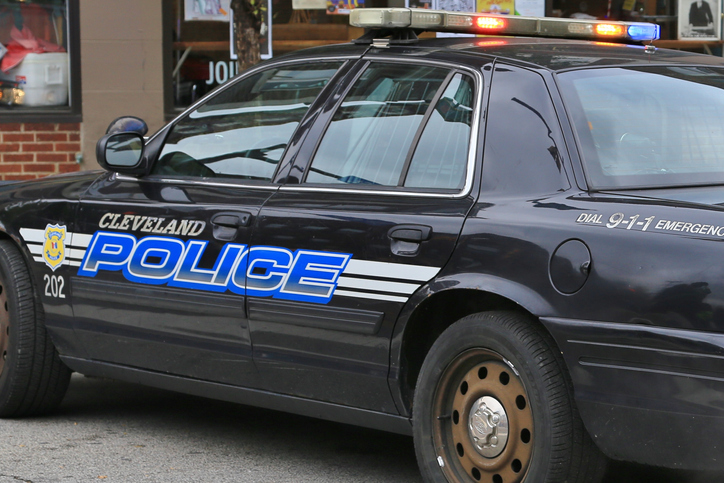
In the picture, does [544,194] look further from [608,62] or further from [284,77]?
[284,77]

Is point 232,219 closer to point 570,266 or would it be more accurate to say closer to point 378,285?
point 378,285

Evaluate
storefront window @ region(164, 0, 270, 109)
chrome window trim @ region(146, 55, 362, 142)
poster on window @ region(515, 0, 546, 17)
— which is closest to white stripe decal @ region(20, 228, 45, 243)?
chrome window trim @ region(146, 55, 362, 142)

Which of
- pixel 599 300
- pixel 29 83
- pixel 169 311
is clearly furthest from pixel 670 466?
pixel 29 83

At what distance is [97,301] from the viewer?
4918 millimetres

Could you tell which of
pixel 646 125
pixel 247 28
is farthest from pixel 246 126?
pixel 247 28

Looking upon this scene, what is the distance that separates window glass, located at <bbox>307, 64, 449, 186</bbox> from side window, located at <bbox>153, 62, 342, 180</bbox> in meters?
0.21

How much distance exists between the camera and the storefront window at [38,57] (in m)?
11.2

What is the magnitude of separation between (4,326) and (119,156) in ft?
3.46

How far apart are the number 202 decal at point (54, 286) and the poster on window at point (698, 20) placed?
26.1ft

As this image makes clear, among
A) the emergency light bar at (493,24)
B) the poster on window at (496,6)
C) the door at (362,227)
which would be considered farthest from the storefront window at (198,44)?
the door at (362,227)

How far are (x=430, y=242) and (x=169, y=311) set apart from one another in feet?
4.37

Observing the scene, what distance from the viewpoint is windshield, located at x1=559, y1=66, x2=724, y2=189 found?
3.63 m

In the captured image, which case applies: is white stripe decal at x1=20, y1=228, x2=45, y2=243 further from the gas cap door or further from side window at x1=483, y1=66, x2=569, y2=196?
the gas cap door

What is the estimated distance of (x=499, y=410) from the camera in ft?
11.9
